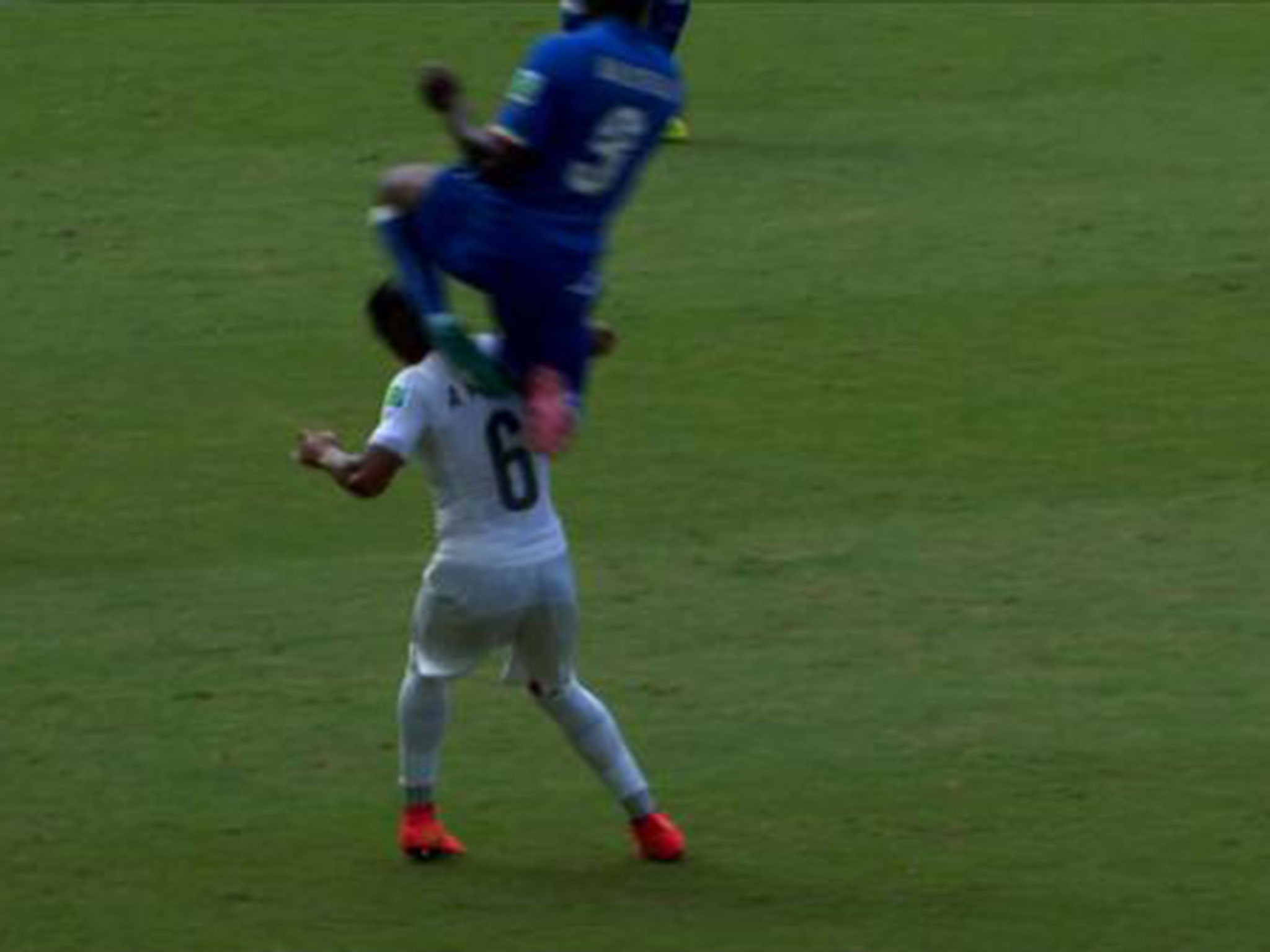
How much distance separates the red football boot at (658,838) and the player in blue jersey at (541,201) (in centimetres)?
→ 96

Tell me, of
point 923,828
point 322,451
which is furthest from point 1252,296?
point 322,451

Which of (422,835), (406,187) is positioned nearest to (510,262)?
(406,187)

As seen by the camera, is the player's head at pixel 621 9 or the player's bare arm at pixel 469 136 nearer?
the player's bare arm at pixel 469 136

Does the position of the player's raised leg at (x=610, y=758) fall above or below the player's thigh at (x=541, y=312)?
below

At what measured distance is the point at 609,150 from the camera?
8.39m

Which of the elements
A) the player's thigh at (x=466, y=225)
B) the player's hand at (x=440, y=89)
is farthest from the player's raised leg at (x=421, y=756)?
the player's hand at (x=440, y=89)

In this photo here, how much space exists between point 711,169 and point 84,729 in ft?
24.0

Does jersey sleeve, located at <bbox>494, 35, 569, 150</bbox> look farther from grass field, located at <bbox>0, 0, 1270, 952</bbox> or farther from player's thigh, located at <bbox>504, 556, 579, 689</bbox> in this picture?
grass field, located at <bbox>0, 0, 1270, 952</bbox>

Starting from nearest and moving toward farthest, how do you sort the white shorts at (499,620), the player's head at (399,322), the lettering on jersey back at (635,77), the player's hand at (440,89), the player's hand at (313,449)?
the player's hand at (440,89) → the player's hand at (313,449) → the lettering on jersey back at (635,77) → the white shorts at (499,620) → the player's head at (399,322)

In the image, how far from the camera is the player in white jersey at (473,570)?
27.6ft

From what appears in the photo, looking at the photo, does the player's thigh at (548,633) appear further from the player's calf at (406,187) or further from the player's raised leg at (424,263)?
the player's calf at (406,187)

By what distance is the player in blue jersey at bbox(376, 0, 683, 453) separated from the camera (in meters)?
8.30

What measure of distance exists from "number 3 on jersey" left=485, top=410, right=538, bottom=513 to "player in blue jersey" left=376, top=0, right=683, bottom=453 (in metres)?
0.09

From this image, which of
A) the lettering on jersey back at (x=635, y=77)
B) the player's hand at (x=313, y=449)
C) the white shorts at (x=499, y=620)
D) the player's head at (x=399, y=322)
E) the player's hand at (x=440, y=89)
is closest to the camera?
the player's hand at (x=440, y=89)
